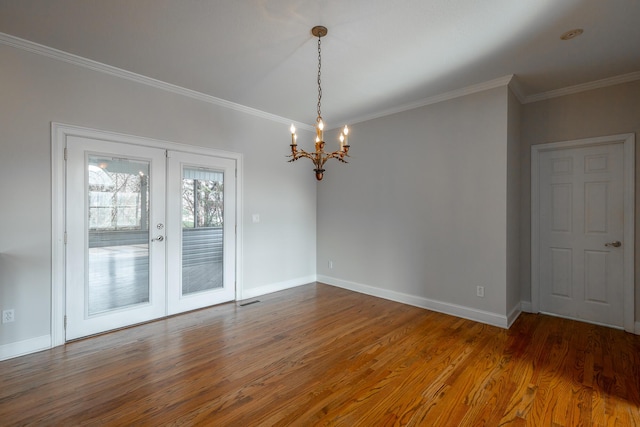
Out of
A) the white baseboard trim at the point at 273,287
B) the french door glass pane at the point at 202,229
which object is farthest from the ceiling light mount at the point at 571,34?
the white baseboard trim at the point at 273,287

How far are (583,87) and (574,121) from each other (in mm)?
391

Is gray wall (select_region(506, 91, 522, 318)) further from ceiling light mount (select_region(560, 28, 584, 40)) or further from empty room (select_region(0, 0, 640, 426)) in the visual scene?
ceiling light mount (select_region(560, 28, 584, 40))

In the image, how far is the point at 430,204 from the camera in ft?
13.4

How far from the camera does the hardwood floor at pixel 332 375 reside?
1977 mm

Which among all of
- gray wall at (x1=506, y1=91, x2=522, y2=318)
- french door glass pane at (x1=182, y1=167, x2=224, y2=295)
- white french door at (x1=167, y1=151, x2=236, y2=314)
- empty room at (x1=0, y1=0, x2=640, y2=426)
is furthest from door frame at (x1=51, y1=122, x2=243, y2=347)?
gray wall at (x1=506, y1=91, x2=522, y2=318)

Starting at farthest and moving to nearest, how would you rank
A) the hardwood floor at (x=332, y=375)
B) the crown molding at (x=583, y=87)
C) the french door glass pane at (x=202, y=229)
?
1. the french door glass pane at (x=202, y=229)
2. the crown molding at (x=583, y=87)
3. the hardwood floor at (x=332, y=375)

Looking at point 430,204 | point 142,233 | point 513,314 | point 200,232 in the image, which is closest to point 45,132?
point 142,233

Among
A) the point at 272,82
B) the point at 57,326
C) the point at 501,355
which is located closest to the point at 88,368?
the point at 57,326

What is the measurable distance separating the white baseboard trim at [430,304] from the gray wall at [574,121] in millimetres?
854

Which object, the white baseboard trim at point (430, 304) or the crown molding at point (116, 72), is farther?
the white baseboard trim at point (430, 304)

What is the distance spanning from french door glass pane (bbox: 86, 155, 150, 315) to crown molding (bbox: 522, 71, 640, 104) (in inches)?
198

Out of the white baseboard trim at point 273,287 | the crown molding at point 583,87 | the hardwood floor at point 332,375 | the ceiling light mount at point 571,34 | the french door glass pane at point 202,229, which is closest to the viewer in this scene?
the hardwood floor at point 332,375

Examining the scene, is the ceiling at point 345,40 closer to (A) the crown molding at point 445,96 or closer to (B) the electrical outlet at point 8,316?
(A) the crown molding at point 445,96

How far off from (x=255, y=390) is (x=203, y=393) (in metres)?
0.38
